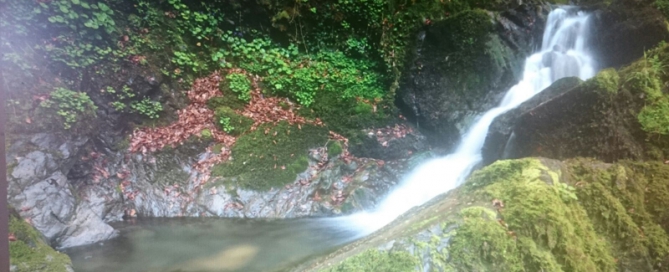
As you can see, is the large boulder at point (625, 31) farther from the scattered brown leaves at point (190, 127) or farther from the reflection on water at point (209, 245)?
the scattered brown leaves at point (190, 127)

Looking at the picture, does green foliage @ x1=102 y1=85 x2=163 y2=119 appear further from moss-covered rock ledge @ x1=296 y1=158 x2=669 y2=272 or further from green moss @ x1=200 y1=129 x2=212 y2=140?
moss-covered rock ledge @ x1=296 y1=158 x2=669 y2=272

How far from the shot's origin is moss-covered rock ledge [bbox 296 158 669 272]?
216 centimetres

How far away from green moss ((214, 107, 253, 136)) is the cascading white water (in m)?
3.04

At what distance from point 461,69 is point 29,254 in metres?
8.21

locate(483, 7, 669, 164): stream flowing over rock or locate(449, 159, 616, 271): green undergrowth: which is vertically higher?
locate(483, 7, 669, 164): stream flowing over rock

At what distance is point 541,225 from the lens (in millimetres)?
2250

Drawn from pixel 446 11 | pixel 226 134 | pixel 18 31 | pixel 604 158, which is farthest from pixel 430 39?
pixel 18 31

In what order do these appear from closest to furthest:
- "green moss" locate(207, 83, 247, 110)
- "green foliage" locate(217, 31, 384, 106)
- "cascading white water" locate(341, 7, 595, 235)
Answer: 1. "cascading white water" locate(341, 7, 595, 235)
2. "green moss" locate(207, 83, 247, 110)
3. "green foliage" locate(217, 31, 384, 106)

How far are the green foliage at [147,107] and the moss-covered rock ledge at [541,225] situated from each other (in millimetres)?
6435

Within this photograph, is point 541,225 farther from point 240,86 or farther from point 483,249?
point 240,86

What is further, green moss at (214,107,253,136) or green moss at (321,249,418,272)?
green moss at (214,107,253,136)

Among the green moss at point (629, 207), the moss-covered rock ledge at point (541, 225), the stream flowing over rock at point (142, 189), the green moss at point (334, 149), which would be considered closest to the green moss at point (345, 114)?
the green moss at point (334, 149)

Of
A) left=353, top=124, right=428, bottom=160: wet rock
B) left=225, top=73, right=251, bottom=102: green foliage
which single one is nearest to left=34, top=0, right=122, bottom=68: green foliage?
left=225, top=73, right=251, bottom=102: green foliage

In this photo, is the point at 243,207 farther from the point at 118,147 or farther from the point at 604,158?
the point at 604,158
